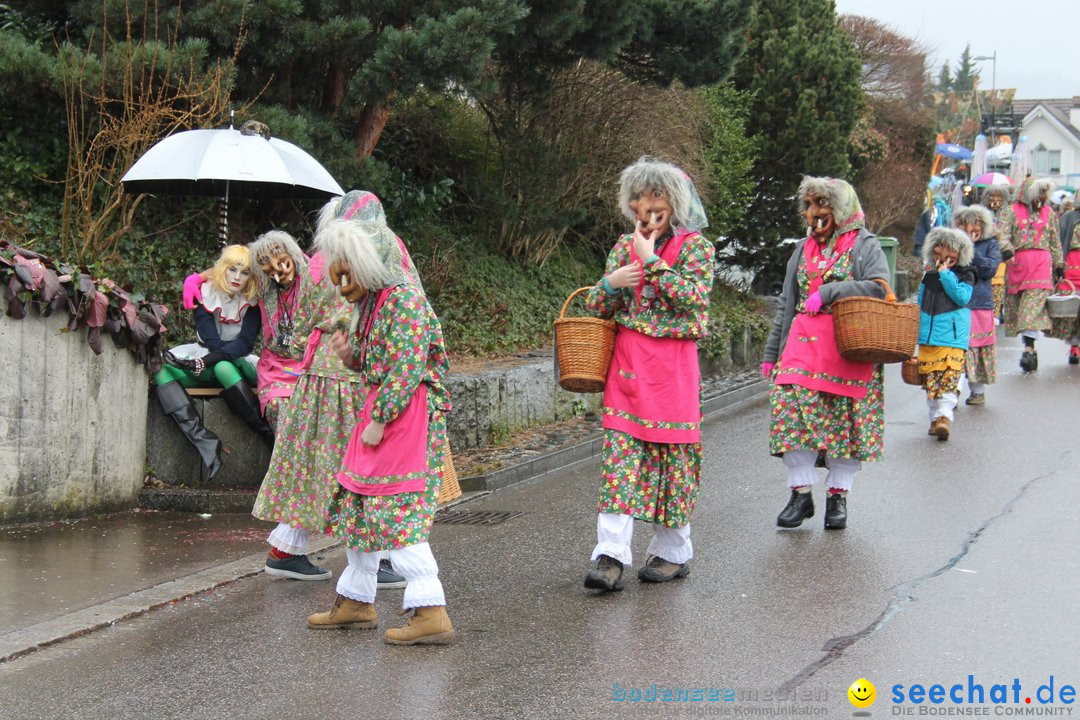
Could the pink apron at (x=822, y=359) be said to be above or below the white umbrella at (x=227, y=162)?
below

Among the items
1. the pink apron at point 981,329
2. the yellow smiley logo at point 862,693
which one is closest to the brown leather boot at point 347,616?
the yellow smiley logo at point 862,693

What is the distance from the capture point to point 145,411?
27.9ft

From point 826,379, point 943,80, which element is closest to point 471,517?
point 826,379

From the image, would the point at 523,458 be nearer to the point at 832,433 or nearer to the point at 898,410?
the point at 832,433

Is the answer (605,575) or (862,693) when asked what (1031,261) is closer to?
(605,575)

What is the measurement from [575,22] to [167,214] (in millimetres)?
3873

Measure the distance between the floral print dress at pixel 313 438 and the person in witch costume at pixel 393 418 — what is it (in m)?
0.56

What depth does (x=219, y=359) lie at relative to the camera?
8.53 m

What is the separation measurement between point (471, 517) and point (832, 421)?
2.41m

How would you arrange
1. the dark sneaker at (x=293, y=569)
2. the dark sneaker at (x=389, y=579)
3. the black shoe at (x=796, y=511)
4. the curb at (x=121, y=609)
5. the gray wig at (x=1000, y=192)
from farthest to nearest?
the gray wig at (x=1000, y=192) → the black shoe at (x=796, y=511) → the dark sneaker at (x=293, y=569) → the dark sneaker at (x=389, y=579) → the curb at (x=121, y=609)

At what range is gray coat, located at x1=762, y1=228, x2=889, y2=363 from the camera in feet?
23.8

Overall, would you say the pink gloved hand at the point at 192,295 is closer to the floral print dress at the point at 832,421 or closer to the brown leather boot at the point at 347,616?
the brown leather boot at the point at 347,616

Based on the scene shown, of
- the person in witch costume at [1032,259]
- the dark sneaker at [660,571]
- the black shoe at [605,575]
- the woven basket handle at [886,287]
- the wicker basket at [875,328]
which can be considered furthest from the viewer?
the person in witch costume at [1032,259]

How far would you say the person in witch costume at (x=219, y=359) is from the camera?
333 inches
